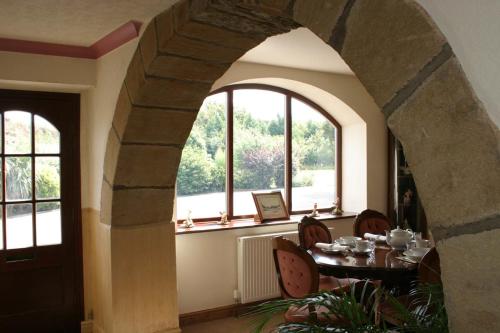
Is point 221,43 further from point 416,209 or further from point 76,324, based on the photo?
point 416,209

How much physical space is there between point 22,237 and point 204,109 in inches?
75.6

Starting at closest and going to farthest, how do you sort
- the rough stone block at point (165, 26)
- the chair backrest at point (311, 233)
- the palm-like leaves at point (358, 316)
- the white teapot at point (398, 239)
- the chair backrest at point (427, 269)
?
1. the palm-like leaves at point (358, 316)
2. the rough stone block at point (165, 26)
3. the chair backrest at point (427, 269)
4. the white teapot at point (398, 239)
5. the chair backrest at point (311, 233)

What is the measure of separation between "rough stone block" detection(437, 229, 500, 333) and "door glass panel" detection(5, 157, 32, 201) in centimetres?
341

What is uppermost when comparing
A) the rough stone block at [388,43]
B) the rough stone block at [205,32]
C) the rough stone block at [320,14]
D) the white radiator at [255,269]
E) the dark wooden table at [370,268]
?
the rough stone block at [205,32]

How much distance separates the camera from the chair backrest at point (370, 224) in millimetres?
4363

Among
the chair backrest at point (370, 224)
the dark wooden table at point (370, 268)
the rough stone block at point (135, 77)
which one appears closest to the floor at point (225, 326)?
the dark wooden table at point (370, 268)

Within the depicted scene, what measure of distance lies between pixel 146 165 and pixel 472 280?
2.52 m

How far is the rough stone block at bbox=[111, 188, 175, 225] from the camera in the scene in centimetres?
315

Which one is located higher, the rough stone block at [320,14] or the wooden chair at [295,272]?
the rough stone block at [320,14]

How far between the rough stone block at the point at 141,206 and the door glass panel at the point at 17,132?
3.46 ft

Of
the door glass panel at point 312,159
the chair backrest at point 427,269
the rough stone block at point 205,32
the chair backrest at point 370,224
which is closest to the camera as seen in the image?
the rough stone block at point 205,32

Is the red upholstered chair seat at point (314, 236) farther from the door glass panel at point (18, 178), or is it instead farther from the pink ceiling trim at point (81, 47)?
the door glass panel at point (18, 178)

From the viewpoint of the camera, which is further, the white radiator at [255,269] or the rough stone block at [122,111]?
the white radiator at [255,269]

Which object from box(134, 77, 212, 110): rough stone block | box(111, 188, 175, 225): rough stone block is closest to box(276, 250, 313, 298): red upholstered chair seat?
box(111, 188, 175, 225): rough stone block
